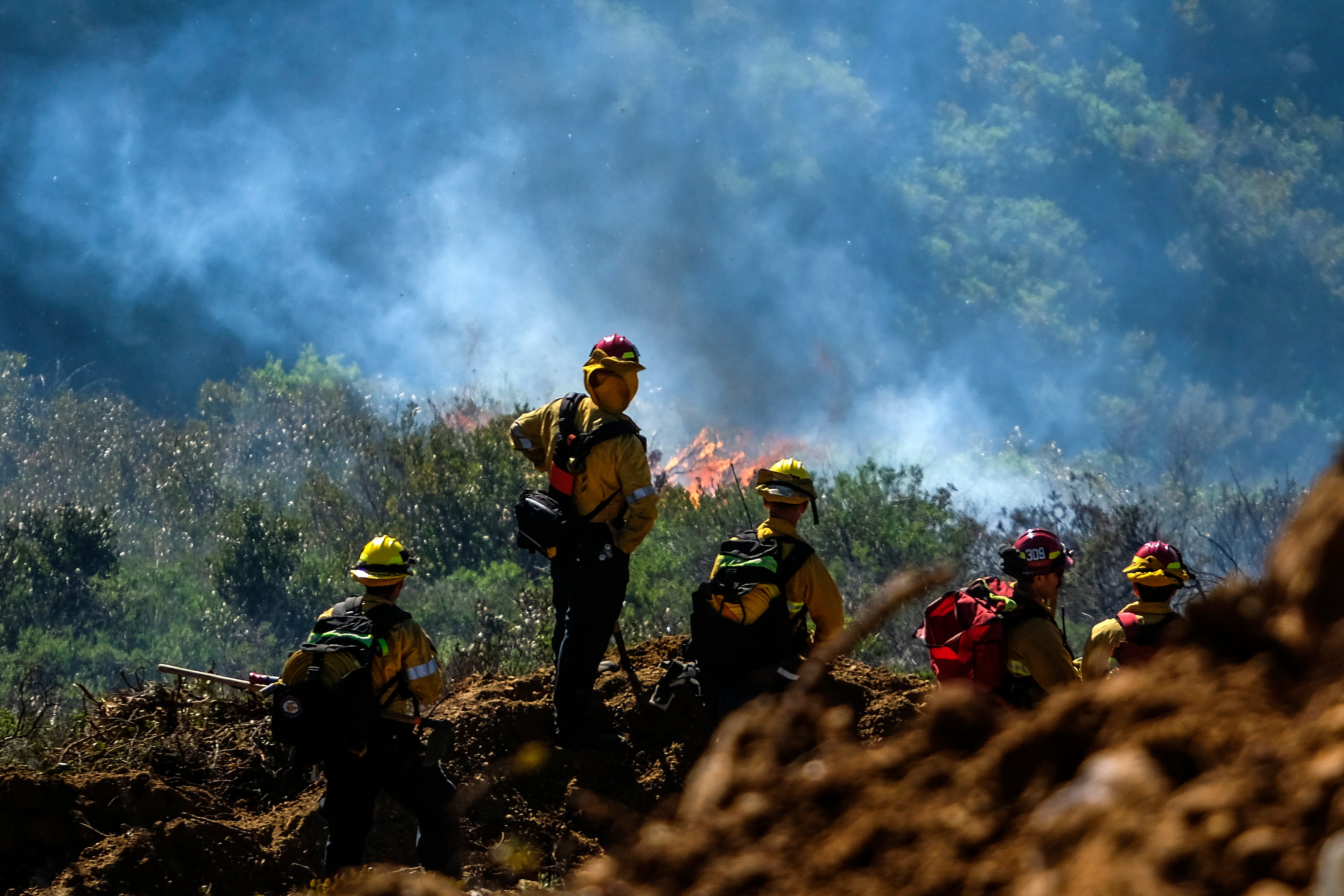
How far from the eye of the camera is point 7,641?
20781 mm

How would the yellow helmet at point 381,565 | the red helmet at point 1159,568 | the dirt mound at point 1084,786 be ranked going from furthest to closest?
1. the red helmet at point 1159,568
2. the yellow helmet at point 381,565
3. the dirt mound at point 1084,786

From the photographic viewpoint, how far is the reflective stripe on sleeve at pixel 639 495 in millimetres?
6367

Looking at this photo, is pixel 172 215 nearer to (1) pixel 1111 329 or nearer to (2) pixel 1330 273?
(1) pixel 1111 329

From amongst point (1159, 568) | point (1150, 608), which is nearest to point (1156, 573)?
point (1159, 568)

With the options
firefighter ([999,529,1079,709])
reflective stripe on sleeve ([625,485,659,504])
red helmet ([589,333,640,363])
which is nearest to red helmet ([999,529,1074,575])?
firefighter ([999,529,1079,709])

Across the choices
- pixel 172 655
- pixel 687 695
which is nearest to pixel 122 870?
pixel 687 695

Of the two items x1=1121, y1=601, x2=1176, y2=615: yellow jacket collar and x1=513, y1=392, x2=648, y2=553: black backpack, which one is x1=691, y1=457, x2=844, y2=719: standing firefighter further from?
x1=1121, y1=601, x2=1176, y2=615: yellow jacket collar

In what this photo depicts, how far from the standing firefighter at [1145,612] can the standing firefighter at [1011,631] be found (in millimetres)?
585

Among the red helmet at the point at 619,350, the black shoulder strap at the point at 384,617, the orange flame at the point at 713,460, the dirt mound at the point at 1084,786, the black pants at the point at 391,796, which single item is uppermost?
the orange flame at the point at 713,460

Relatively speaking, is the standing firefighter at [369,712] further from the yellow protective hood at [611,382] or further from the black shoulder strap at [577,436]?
the yellow protective hood at [611,382]

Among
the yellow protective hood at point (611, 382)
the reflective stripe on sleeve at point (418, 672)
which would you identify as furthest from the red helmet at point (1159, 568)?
the reflective stripe on sleeve at point (418, 672)

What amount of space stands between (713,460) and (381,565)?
94.8ft

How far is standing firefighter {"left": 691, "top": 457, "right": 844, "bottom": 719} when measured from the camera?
18.4ft

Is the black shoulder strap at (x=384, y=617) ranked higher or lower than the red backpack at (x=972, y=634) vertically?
higher
